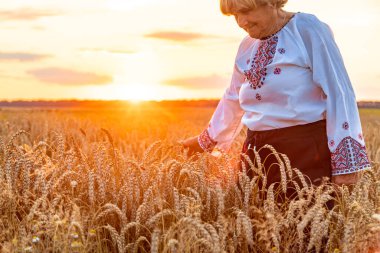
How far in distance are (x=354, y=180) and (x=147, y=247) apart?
3.85ft

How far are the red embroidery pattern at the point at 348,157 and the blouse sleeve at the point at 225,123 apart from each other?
83cm

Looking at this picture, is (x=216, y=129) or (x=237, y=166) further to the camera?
(x=216, y=129)

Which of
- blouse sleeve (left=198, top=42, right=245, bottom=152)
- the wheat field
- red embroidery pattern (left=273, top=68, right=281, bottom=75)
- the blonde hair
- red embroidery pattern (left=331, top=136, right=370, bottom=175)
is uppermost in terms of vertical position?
the blonde hair

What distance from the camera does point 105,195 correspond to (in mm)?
3209

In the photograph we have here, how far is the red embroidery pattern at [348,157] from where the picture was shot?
3.15 m

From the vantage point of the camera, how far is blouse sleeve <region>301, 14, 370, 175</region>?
122 inches

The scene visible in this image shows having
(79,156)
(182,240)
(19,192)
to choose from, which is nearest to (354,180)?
(182,240)

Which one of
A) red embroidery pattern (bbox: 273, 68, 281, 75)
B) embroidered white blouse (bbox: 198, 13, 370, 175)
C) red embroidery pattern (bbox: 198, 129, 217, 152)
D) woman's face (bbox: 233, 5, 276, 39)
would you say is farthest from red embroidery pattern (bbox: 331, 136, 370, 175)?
red embroidery pattern (bbox: 198, 129, 217, 152)

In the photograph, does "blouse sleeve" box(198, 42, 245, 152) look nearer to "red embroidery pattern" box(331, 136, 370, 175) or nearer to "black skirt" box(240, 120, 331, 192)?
"black skirt" box(240, 120, 331, 192)

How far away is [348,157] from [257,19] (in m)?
0.88

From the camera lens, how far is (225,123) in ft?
12.7

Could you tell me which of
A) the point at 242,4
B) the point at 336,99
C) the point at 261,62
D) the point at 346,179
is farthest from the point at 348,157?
the point at 242,4

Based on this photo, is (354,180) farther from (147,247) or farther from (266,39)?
(147,247)

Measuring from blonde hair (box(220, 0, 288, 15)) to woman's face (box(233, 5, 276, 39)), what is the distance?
0.09 ft
